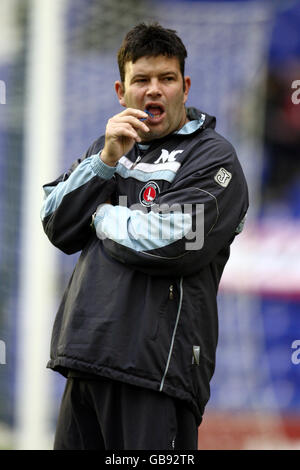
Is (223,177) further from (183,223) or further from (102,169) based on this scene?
(102,169)

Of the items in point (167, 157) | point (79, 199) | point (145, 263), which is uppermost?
point (167, 157)

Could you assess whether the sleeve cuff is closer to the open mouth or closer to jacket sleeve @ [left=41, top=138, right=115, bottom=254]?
jacket sleeve @ [left=41, top=138, right=115, bottom=254]

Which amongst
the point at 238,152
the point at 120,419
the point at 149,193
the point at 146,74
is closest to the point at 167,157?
the point at 149,193

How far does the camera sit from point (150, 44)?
2301mm

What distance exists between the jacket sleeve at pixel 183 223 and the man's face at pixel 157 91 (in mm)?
149

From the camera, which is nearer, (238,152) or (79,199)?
(79,199)

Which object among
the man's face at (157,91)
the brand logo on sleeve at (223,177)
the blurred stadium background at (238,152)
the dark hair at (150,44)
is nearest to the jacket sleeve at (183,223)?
the brand logo on sleeve at (223,177)

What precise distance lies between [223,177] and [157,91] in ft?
0.96

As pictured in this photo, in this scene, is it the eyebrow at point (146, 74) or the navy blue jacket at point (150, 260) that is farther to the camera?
the eyebrow at point (146, 74)

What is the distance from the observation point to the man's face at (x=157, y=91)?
7.48 ft

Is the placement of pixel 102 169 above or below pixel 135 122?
below

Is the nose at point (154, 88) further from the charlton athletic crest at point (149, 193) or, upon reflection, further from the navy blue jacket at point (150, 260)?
the charlton athletic crest at point (149, 193)

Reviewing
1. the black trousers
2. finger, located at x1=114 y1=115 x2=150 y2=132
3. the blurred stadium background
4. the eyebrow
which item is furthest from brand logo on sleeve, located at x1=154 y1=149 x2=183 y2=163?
the blurred stadium background

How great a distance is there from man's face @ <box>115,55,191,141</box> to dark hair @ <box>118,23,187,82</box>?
0.02 meters
